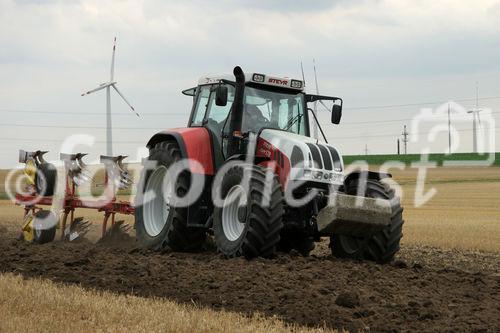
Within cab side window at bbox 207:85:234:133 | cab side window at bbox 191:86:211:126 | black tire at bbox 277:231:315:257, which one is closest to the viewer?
cab side window at bbox 207:85:234:133

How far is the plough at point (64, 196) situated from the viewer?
14539 mm

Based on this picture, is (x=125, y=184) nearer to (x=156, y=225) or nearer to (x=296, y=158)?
(x=156, y=225)

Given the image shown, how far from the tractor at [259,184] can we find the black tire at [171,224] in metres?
0.02

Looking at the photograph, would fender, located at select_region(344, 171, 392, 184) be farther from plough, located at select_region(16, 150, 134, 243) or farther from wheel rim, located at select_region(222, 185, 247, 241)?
plough, located at select_region(16, 150, 134, 243)

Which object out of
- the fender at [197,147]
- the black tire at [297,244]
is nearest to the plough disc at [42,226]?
the fender at [197,147]

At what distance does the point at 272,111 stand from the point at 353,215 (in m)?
2.45

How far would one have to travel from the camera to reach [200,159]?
11672 millimetres

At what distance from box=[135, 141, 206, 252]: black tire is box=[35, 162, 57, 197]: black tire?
10.4 feet

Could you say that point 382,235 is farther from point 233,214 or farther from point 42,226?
point 42,226

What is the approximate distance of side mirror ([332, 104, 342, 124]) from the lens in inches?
459

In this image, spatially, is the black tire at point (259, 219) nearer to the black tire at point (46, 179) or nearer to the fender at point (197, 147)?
the fender at point (197, 147)

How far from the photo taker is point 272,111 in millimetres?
11664

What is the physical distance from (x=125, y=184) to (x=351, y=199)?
592 centimetres

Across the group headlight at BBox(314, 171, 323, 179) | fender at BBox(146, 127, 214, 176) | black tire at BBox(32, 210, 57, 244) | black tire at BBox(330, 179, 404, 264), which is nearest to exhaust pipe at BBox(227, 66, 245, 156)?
fender at BBox(146, 127, 214, 176)
